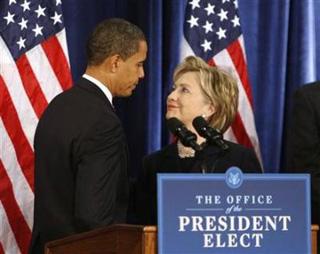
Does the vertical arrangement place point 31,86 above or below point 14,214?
above

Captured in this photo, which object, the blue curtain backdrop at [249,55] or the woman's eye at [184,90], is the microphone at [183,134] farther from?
the blue curtain backdrop at [249,55]

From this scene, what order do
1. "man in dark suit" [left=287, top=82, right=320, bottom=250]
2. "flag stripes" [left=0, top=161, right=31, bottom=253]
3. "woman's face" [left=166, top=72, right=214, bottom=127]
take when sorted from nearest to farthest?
"man in dark suit" [left=287, top=82, right=320, bottom=250], "woman's face" [left=166, top=72, right=214, bottom=127], "flag stripes" [left=0, top=161, right=31, bottom=253]

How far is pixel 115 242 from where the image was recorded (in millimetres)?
2158

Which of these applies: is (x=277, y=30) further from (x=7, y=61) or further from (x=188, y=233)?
(x=188, y=233)

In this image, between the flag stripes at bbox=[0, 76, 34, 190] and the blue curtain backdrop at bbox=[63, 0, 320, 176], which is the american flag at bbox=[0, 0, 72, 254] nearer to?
the flag stripes at bbox=[0, 76, 34, 190]

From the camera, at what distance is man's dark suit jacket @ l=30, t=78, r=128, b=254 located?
274cm

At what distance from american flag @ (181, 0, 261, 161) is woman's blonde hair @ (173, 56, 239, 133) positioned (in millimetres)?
455

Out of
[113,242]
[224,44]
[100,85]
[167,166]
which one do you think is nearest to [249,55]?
[224,44]

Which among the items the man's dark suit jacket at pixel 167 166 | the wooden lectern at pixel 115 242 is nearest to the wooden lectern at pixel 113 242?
the wooden lectern at pixel 115 242

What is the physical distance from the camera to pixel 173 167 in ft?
11.5

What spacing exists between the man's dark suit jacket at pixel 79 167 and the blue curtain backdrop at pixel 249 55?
1.00 meters

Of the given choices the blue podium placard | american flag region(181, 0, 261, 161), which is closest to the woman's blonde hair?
american flag region(181, 0, 261, 161)

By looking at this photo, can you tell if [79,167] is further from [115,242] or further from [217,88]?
[217,88]

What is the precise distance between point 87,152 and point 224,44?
1.39 m
